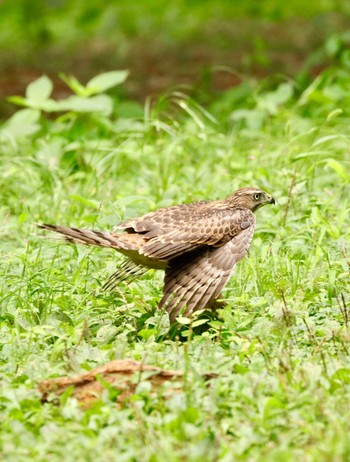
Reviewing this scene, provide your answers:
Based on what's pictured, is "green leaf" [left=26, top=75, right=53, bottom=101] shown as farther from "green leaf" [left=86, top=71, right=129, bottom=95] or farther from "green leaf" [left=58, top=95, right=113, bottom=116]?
"green leaf" [left=86, top=71, right=129, bottom=95]

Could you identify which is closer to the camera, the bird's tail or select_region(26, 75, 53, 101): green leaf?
the bird's tail

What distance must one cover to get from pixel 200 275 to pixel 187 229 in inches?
13.2

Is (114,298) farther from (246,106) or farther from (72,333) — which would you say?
(246,106)

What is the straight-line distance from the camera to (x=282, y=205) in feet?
24.4

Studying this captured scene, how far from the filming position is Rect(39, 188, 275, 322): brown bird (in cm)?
583

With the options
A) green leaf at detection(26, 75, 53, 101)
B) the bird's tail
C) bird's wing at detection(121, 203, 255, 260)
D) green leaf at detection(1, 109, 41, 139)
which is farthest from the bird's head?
green leaf at detection(26, 75, 53, 101)

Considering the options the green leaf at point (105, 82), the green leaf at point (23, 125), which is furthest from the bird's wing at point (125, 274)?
the green leaf at point (105, 82)

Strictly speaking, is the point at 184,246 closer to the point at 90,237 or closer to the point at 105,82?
the point at 90,237

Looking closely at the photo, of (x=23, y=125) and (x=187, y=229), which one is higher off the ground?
(x=187, y=229)

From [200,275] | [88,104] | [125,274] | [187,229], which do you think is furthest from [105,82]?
[200,275]

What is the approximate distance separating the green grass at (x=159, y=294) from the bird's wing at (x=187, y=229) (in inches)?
12.1

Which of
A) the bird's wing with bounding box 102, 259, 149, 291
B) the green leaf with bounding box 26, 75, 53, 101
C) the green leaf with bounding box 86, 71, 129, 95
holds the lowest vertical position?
the bird's wing with bounding box 102, 259, 149, 291

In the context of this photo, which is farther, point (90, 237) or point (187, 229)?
point (187, 229)

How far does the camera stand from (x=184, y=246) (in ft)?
19.8
